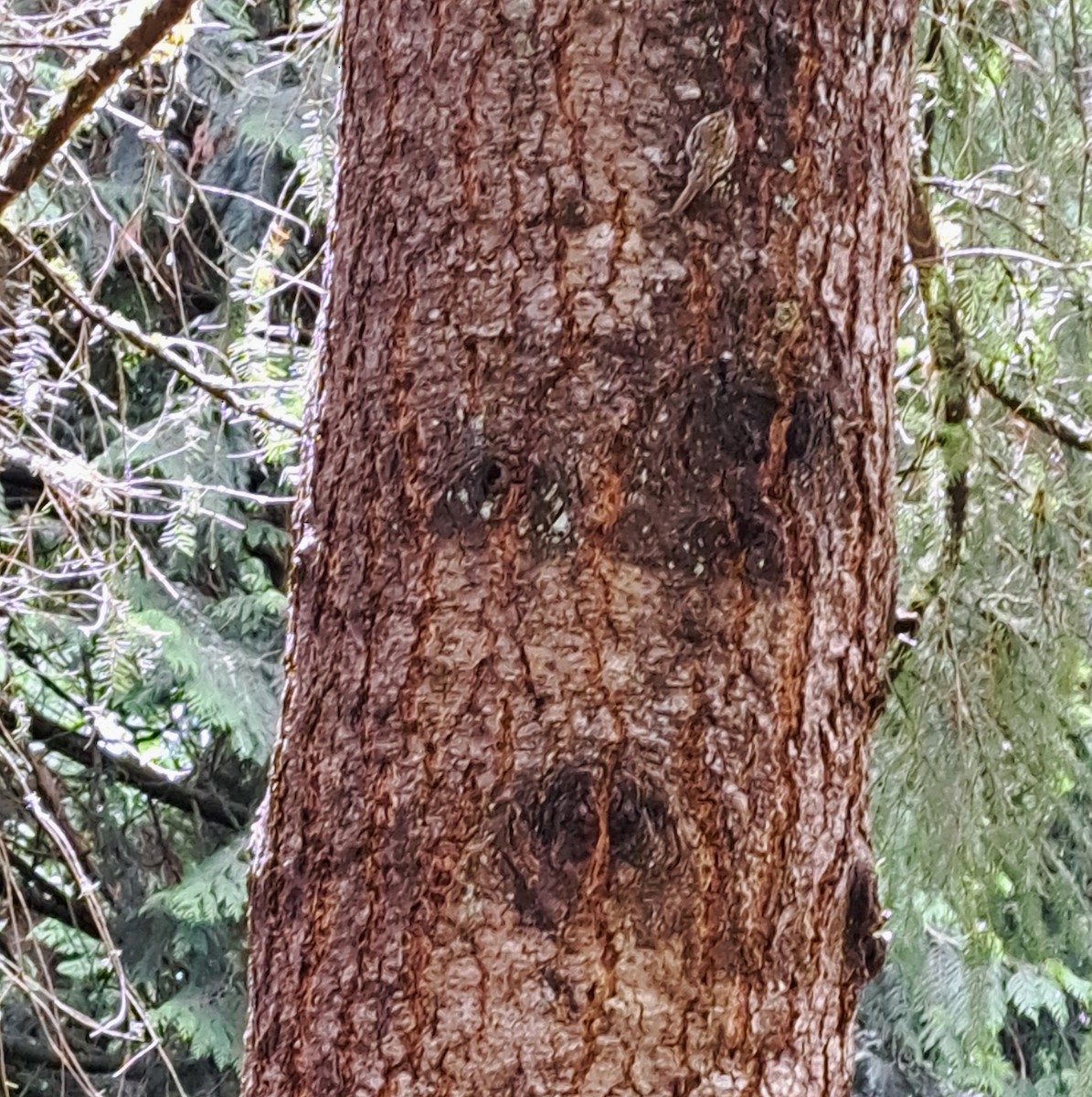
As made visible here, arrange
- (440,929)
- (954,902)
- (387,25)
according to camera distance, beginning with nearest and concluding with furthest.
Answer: (440,929) → (387,25) → (954,902)

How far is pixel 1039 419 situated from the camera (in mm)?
1475

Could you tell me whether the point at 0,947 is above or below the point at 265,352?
below

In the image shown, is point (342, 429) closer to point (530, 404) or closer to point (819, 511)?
point (530, 404)

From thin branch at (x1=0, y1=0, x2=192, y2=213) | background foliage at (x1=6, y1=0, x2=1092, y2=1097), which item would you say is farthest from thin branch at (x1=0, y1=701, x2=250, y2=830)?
thin branch at (x1=0, y1=0, x2=192, y2=213)

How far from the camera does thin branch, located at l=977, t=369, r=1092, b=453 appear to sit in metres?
1.47

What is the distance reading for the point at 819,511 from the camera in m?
0.74

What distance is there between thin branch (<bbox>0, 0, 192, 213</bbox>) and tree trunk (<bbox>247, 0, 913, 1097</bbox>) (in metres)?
0.47

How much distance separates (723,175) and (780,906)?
40 cm

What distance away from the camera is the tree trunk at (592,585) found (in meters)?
0.69

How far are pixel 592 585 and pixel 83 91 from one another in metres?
0.78

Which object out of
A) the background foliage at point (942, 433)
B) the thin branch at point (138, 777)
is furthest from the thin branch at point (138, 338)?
the thin branch at point (138, 777)

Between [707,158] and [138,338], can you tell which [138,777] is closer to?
[138,338]

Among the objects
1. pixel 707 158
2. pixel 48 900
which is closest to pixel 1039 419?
pixel 707 158

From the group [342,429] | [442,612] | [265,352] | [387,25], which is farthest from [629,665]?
[265,352]
